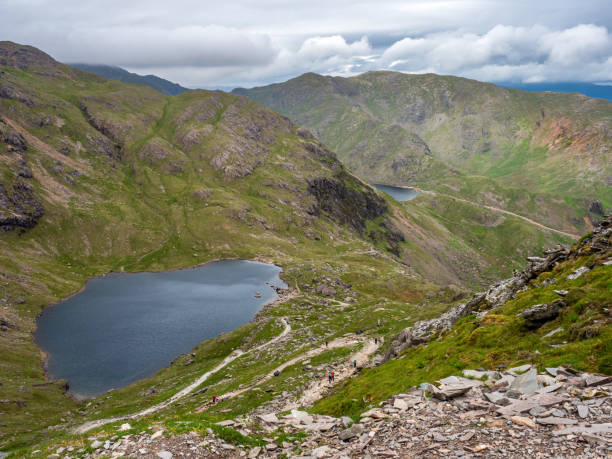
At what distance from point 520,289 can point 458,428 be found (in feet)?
121

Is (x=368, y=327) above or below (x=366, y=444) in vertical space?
below

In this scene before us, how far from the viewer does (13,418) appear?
265 ft

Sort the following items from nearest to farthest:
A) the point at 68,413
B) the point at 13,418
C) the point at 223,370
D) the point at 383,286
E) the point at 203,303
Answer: the point at 13,418 → the point at 68,413 → the point at 223,370 → the point at 203,303 → the point at 383,286

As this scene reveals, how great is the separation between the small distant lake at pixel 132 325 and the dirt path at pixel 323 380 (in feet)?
182

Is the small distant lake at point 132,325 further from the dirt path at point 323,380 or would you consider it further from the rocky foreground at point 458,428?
the rocky foreground at point 458,428

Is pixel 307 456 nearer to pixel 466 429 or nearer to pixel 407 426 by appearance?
pixel 407 426

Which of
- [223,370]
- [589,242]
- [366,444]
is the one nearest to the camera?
[366,444]

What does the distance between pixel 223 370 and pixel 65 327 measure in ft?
316

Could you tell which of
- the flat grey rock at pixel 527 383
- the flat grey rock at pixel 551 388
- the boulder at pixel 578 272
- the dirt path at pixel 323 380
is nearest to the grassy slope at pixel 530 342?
the boulder at pixel 578 272

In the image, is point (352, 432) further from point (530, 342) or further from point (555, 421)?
point (530, 342)

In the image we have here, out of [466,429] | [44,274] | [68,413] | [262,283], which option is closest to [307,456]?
[466,429]

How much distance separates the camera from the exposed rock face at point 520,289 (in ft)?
104

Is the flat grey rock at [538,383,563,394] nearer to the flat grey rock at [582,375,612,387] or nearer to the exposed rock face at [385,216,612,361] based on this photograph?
the flat grey rock at [582,375,612,387]

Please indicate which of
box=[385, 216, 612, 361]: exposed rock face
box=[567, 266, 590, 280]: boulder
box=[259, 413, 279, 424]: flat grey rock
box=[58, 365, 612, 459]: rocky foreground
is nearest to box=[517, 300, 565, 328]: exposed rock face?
box=[385, 216, 612, 361]: exposed rock face
